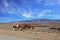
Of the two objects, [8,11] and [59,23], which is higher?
[8,11]

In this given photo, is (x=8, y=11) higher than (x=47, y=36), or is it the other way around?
(x=8, y=11)

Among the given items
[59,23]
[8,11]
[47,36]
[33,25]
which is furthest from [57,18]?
[8,11]

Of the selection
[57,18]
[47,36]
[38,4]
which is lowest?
[47,36]

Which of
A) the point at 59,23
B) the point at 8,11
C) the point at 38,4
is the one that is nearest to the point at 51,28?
the point at 59,23

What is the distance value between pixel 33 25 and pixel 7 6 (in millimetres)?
935

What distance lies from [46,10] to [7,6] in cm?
109

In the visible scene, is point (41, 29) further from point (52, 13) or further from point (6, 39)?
point (6, 39)

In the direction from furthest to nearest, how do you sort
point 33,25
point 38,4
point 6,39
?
point 33,25 → point 38,4 → point 6,39

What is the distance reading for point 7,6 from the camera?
5.43 meters

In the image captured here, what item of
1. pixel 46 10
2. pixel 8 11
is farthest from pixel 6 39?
pixel 46 10

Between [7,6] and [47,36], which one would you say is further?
[7,6]

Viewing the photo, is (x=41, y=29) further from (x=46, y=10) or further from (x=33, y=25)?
(x=46, y=10)

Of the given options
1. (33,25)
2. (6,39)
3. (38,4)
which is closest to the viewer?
(6,39)

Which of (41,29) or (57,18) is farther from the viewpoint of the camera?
(41,29)
